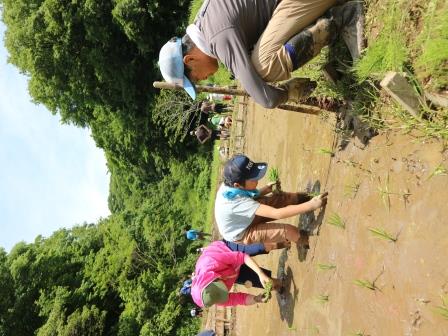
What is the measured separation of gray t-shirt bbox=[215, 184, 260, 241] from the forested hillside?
34.5 ft

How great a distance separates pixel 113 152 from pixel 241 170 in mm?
19782

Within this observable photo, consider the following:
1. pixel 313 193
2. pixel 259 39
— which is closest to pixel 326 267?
pixel 313 193

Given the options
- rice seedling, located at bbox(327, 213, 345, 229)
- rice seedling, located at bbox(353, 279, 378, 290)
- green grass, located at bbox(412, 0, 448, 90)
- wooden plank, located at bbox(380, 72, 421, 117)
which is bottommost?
rice seedling, located at bbox(353, 279, 378, 290)

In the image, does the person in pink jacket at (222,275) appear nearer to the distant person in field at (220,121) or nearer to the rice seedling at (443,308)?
the rice seedling at (443,308)

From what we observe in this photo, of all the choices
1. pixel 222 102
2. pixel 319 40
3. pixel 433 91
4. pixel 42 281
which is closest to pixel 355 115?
pixel 319 40

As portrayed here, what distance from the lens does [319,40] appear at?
11.5 feet

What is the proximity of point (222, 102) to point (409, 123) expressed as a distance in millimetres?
12179

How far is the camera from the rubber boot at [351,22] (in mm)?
3465

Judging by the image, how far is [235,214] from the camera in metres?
4.68

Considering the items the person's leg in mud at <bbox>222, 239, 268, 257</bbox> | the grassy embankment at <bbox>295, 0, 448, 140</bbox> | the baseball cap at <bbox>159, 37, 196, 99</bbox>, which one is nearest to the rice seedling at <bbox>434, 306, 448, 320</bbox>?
the grassy embankment at <bbox>295, 0, 448, 140</bbox>

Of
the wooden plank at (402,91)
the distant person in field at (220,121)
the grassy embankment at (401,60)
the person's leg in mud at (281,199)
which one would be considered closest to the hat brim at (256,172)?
the person's leg in mud at (281,199)

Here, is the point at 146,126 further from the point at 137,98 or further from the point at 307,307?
the point at 307,307

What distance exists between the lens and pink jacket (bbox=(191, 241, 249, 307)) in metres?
5.46

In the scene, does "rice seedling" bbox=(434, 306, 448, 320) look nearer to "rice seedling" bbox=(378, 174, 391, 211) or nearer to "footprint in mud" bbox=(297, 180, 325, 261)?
"rice seedling" bbox=(378, 174, 391, 211)
